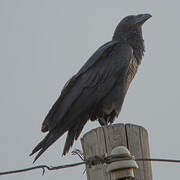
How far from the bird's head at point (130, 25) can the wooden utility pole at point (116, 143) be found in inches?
167

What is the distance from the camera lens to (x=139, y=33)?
867 centimetres

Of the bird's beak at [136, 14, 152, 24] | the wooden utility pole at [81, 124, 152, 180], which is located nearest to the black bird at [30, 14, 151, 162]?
the bird's beak at [136, 14, 152, 24]

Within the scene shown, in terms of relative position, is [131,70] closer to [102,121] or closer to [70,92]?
[102,121]

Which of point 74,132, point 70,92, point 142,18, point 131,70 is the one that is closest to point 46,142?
point 74,132

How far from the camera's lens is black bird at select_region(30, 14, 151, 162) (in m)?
6.43

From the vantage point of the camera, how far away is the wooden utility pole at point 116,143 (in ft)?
13.8

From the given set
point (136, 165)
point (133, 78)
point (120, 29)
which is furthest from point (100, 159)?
point (120, 29)

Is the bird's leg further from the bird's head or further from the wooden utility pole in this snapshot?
the wooden utility pole

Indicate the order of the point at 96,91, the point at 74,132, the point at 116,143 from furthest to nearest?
the point at 96,91 → the point at 74,132 → the point at 116,143

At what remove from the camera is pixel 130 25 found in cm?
873

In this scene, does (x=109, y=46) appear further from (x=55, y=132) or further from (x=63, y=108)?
(x=55, y=132)

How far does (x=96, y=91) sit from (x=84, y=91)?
172 millimetres

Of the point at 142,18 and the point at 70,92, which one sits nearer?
the point at 70,92

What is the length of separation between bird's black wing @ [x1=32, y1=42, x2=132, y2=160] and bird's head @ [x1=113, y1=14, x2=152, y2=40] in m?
0.66
